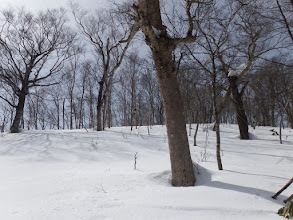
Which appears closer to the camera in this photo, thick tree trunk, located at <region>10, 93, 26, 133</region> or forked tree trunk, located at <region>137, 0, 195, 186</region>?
forked tree trunk, located at <region>137, 0, 195, 186</region>

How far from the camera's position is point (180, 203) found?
73.3 inches

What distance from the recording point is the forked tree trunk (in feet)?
8.56

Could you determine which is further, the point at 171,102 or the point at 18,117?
the point at 18,117

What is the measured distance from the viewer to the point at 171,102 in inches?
104

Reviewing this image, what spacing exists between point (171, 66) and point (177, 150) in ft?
4.41

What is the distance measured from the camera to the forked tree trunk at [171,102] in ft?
8.56

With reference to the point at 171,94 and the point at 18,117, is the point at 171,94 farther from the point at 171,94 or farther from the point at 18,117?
the point at 18,117

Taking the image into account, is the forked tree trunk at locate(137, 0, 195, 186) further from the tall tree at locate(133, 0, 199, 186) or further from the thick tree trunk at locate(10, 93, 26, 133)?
the thick tree trunk at locate(10, 93, 26, 133)

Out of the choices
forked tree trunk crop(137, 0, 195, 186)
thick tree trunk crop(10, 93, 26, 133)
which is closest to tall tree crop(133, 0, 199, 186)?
forked tree trunk crop(137, 0, 195, 186)

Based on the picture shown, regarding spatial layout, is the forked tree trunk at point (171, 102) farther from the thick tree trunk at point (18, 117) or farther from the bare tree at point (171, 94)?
the thick tree trunk at point (18, 117)

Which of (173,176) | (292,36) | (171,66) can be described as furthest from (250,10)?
(173,176)

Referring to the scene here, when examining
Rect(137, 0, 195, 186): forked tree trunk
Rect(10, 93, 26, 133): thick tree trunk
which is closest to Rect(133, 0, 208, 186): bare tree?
Rect(137, 0, 195, 186): forked tree trunk

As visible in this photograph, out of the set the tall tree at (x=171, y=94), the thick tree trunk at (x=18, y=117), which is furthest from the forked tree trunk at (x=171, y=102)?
the thick tree trunk at (x=18, y=117)

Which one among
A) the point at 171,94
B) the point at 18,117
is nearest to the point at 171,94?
the point at 171,94
